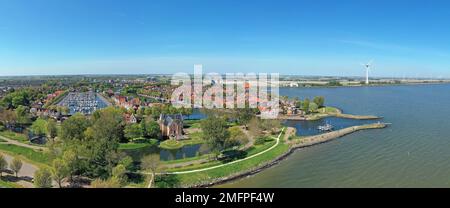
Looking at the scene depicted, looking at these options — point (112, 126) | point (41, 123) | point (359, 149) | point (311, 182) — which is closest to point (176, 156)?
point (112, 126)

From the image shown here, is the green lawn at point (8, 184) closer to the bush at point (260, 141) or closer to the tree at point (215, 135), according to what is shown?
the tree at point (215, 135)

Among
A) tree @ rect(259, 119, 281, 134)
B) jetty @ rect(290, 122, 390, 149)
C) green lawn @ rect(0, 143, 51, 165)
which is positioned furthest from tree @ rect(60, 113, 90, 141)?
jetty @ rect(290, 122, 390, 149)

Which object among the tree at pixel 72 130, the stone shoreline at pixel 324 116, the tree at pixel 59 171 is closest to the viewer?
the tree at pixel 59 171

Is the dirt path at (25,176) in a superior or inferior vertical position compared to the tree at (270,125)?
inferior

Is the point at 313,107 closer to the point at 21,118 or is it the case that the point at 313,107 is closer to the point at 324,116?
the point at 324,116

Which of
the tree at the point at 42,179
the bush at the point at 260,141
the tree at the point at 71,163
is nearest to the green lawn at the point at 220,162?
the bush at the point at 260,141

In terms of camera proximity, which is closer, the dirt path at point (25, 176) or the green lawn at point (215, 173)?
the dirt path at point (25, 176)

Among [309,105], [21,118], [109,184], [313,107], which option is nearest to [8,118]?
[21,118]
